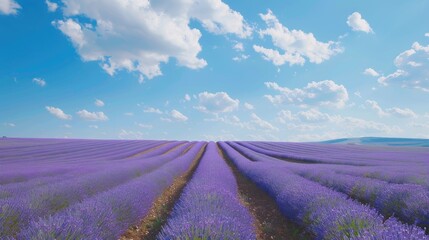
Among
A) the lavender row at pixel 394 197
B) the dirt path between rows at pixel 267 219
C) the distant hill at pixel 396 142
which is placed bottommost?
the dirt path between rows at pixel 267 219

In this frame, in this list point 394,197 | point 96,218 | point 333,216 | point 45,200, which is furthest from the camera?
point 394,197

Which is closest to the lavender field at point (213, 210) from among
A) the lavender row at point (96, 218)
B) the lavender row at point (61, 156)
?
the lavender row at point (96, 218)

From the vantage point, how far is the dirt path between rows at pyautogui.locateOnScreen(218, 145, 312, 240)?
551 cm

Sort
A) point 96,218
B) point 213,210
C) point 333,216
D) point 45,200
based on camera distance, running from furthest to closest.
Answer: point 45,200
point 213,210
point 333,216
point 96,218

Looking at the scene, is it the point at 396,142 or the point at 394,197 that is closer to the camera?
the point at 394,197

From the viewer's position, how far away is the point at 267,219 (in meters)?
6.69

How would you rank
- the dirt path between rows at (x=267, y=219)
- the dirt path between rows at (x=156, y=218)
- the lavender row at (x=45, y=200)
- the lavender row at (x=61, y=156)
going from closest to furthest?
the lavender row at (x=45, y=200) → the dirt path between rows at (x=156, y=218) → the dirt path between rows at (x=267, y=219) → the lavender row at (x=61, y=156)

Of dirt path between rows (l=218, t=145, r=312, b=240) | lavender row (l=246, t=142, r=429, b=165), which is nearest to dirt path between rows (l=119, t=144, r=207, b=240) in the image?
Answer: dirt path between rows (l=218, t=145, r=312, b=240)

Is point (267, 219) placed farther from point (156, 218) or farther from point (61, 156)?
point (61, 156)

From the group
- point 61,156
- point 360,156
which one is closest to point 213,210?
point 61,156

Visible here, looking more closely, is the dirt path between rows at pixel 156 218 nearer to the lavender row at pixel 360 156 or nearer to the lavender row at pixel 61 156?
the lavender row at pixel 61 156

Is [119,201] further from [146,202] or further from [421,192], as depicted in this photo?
[421,192]

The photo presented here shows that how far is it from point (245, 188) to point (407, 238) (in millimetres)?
8090

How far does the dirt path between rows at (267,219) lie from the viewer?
551cm
